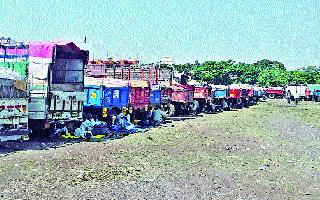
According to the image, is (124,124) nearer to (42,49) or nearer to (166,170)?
(42,49)

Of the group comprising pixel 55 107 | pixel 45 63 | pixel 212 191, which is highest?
pixel 45 63

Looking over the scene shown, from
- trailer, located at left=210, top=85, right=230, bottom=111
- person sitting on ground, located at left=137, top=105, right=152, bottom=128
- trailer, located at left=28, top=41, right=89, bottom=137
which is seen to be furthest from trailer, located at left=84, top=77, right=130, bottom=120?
trailer, located at left=210, top=85, right=230, bottom=111

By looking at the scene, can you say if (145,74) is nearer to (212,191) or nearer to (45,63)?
(45,63)

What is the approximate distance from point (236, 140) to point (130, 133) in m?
4.00

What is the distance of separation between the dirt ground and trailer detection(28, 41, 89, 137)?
144 cm

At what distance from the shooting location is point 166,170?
11961 mm

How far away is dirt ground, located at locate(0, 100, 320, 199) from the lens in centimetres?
962

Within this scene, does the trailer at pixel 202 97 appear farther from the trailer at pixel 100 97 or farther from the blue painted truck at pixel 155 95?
the trailer at pixel 100 97

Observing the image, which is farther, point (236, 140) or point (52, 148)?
point (236, 140)

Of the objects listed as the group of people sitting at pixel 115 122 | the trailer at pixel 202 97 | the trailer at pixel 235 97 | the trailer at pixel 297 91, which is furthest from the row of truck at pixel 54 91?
the trailer at pixel 297 91

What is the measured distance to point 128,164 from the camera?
12703 mm

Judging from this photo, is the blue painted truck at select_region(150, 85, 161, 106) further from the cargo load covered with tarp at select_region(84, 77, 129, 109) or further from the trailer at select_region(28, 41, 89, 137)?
the trailer at select_region(28, 41, 89, 137)

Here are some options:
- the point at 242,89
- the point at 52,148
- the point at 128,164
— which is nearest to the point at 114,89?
the point at 52,148

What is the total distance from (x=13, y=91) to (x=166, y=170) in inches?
211
